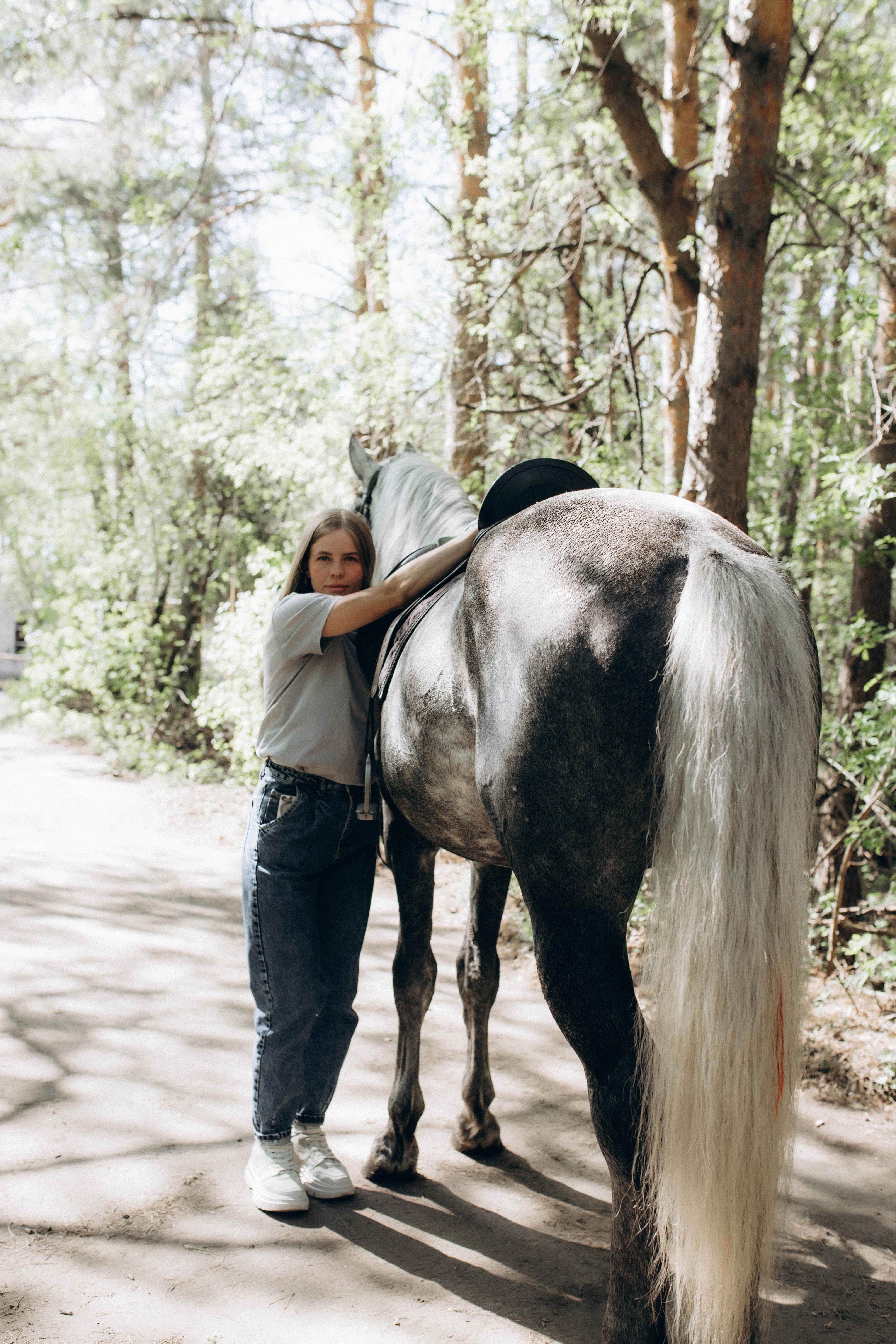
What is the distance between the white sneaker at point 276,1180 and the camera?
227 cm

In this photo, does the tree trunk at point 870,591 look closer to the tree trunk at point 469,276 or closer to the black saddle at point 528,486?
the tree trunk at point 469,276

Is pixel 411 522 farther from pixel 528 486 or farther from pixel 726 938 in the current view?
pixel 726 938

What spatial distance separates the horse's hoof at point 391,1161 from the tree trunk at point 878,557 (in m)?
3.25

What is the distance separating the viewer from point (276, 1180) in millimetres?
2295

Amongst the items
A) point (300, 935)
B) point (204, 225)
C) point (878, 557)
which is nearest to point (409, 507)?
point (300, 935)

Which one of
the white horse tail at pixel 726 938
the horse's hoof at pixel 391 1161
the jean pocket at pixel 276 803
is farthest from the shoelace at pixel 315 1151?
the white horse tail at pixel 726 938

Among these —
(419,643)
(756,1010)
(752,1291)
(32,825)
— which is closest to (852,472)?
(419,643)

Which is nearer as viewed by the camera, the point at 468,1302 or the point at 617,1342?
the point at 617,1342

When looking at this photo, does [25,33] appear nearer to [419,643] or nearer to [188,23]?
[188,23]

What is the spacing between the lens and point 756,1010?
1.44m

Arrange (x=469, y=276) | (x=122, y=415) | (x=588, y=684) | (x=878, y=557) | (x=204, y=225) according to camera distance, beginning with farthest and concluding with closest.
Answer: (x=122, y=415), (x=204, y=225), (x=469, y=276), (x=878, y=557), (x=588, y=684)

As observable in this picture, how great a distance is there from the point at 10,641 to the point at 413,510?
29640 mm

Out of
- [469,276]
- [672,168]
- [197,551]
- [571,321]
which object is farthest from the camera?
[197,551]

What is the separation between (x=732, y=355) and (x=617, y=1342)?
11.3ft
